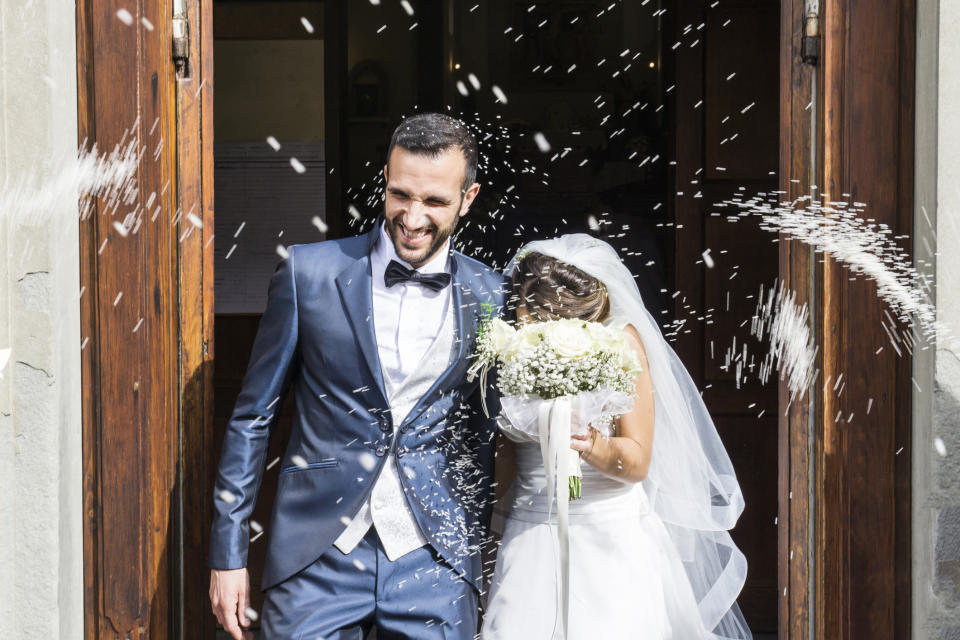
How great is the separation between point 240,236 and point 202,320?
2.16 metres

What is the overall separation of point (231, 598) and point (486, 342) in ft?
2.82

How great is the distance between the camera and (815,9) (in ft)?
8.50

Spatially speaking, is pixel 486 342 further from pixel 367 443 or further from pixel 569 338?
pixel 367 443

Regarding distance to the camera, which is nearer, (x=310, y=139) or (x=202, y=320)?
(x=202, y=320)

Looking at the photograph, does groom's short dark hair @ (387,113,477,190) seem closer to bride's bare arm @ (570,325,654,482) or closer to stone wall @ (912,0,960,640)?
bride's bare arm @ (570,325,654,482)

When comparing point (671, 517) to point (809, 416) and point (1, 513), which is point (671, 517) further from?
point (1, 513)

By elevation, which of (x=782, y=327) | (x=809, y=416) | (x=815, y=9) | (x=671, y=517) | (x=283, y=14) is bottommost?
(x=671, y=517)

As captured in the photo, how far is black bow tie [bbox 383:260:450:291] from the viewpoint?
245cm

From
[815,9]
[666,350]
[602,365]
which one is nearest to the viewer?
[602,365]

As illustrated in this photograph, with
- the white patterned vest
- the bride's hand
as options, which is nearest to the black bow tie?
the white patterned vest

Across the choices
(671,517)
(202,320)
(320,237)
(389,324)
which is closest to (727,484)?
(671,517)

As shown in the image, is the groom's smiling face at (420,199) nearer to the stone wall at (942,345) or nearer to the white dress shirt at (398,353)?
the white dress shirt at (398,353)

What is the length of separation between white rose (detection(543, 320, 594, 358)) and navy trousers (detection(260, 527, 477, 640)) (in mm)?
582

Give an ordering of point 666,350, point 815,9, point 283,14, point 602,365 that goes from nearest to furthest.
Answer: point 602,365
point 815,9
point 666,350
point 283,14
